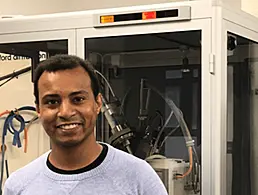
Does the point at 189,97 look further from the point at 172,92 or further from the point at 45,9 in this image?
the point at 45,9

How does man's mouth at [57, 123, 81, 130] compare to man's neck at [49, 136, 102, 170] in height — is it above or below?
above

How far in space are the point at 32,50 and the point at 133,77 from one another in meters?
0.50

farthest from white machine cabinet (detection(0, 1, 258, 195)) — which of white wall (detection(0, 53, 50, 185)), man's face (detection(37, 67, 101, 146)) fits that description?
man's face (detection(37, 67, 101, 146))

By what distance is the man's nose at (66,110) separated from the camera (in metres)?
1.23

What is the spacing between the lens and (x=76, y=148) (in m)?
1.28

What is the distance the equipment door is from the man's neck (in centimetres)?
62

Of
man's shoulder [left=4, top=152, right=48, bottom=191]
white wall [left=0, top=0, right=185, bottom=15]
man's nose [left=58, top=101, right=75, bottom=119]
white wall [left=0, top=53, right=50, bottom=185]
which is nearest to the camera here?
man's nose [left=58, top=101, right=75, bottom=119]

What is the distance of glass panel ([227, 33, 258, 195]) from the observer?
2020mm

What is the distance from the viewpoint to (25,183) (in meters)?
1.34

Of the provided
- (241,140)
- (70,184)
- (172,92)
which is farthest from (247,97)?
(70,184)

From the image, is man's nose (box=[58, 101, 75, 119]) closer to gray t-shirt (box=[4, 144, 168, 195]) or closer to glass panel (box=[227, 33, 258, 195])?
gray t-shirt (box=[4, 144, 168, 195])

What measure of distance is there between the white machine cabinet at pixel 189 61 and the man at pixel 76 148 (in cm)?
59

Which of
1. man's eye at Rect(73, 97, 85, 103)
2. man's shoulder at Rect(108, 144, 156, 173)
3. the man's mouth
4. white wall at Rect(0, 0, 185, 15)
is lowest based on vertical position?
man's shoulder at Rect(108, 144, 156, 173)

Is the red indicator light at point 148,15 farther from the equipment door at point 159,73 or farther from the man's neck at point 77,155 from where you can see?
the man's neck at point 77,155
